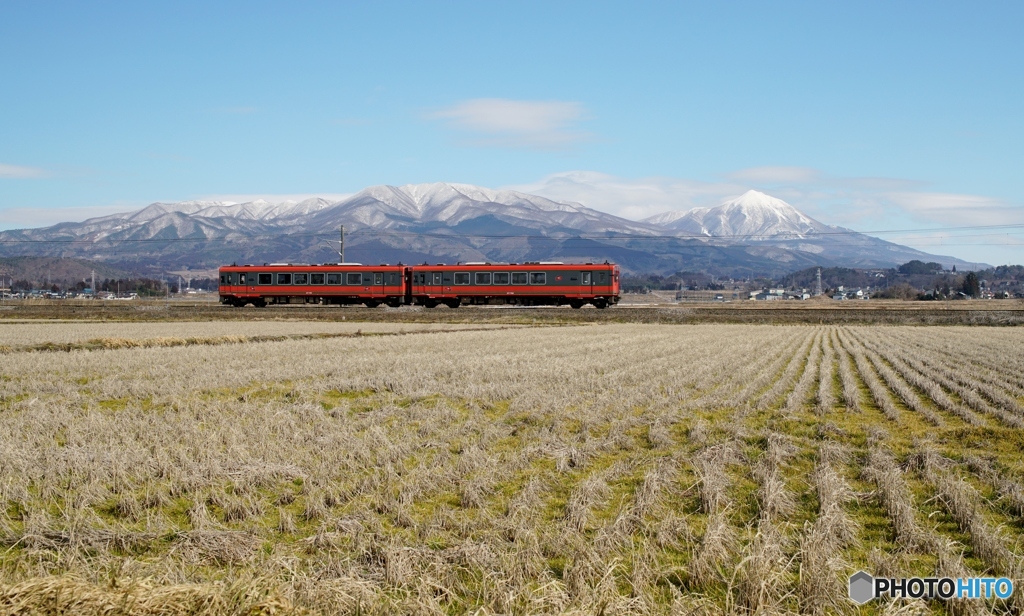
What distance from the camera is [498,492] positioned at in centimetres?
904

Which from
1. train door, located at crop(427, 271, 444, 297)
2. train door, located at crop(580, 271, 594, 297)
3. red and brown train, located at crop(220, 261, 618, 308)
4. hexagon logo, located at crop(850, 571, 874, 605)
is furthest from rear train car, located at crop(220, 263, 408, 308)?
hexagon logo, located at crop(850, 571, 874, 605)

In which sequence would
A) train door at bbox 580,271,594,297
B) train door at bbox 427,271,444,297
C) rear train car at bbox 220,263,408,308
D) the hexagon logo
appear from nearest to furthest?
1. the hexagon logo
2. train door at bbox 580,271,594,297
3. train door at bbox 427,271,444,297
4. rear train car at bbox 220,263,408,308

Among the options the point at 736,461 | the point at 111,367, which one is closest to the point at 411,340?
the point at 111,367

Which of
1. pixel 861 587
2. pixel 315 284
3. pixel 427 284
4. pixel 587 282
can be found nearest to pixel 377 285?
pixel 427 284

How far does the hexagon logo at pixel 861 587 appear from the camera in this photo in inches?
231

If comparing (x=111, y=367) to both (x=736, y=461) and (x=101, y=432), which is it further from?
(x=736, y=461)

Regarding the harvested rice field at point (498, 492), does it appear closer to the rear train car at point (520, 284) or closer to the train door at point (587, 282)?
the train door at point (587, 282)

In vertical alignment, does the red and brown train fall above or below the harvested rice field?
above

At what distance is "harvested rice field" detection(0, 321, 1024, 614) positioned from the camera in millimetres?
5961

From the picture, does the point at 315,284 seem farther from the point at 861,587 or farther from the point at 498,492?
the point at 861,587

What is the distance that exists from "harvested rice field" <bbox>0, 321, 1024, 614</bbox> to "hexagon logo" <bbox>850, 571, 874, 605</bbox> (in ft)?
0.28

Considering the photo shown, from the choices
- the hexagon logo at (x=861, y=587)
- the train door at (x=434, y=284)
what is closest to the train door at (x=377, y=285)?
the train door at (x=434, y=284)
